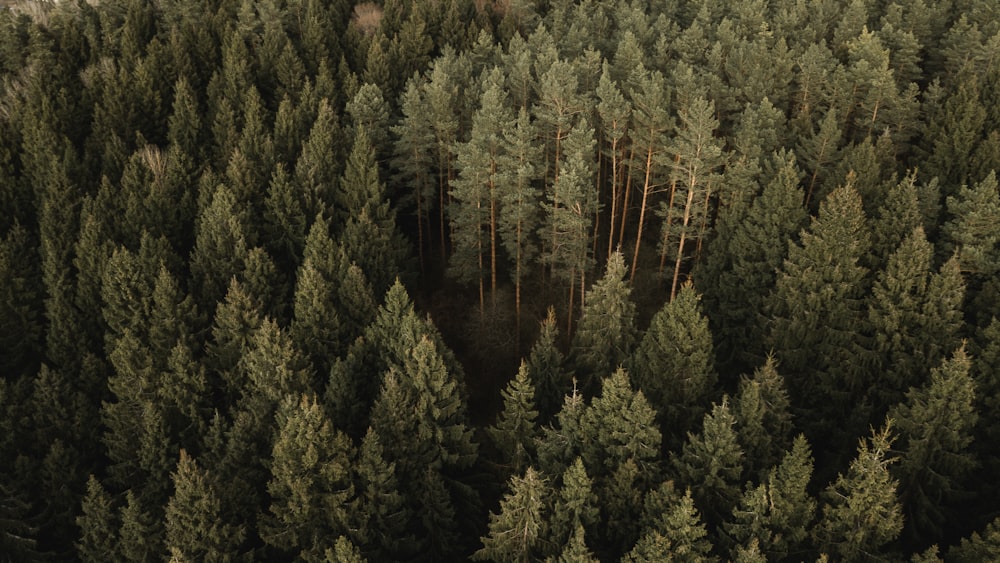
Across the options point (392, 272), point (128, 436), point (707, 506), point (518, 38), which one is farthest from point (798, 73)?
point (128, 436)

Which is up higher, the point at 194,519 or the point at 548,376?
the point at 194,519

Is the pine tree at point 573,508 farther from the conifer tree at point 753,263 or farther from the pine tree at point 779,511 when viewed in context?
the conifer tree at point 753,263

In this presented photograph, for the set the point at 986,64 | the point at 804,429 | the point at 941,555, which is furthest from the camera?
the point at 986,64

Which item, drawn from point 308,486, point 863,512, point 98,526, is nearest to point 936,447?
A: point 863,512

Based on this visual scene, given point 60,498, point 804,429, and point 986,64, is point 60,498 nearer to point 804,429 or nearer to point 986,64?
point 804,429

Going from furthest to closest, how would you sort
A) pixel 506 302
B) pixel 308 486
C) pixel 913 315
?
pixel 506 302 < pixel 913 315 < pixel 308 486

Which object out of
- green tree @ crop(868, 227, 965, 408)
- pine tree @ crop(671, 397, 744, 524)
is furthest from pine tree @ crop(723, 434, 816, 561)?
green tree @ crop(868, 227, 965, 408)

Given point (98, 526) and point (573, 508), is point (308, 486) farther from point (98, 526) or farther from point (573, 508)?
point (573, 508)
